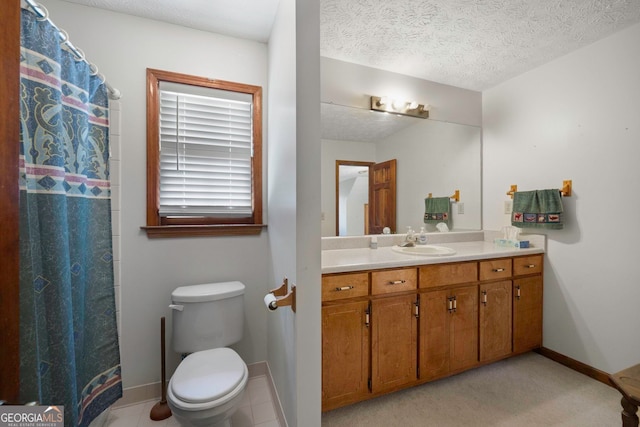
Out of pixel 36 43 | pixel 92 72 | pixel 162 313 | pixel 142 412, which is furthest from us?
pixel 162 313

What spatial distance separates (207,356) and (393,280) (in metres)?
1.18

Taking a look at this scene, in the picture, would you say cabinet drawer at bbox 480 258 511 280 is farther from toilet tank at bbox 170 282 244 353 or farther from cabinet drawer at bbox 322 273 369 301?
toilet tank at bbox 170 282 244 353

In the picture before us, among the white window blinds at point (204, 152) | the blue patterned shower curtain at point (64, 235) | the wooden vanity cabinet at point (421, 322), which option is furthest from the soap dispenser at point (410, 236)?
the blue patterned shower curtain at point (64, 235)

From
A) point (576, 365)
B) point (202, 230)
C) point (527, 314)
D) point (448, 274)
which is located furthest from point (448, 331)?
point (202, 230)

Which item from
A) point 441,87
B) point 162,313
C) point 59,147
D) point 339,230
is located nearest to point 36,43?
point 59,147

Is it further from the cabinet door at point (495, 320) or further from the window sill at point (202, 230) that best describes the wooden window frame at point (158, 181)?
the cabinet door at point (495, 320)

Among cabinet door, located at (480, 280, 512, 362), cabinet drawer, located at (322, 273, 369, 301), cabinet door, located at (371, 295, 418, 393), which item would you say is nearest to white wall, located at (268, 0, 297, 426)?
cabinet drawer, located at (322, 273, 369, 301)

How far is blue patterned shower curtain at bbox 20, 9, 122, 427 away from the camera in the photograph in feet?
2.93

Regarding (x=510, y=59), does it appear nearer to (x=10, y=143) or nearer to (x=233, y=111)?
(x=233, y=111)

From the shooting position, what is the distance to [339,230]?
6.97ft

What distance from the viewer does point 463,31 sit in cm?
174

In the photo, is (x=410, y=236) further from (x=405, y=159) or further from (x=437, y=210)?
(x=405, y=159)

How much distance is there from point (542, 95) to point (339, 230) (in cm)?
210

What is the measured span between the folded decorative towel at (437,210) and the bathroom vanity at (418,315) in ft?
2.10
